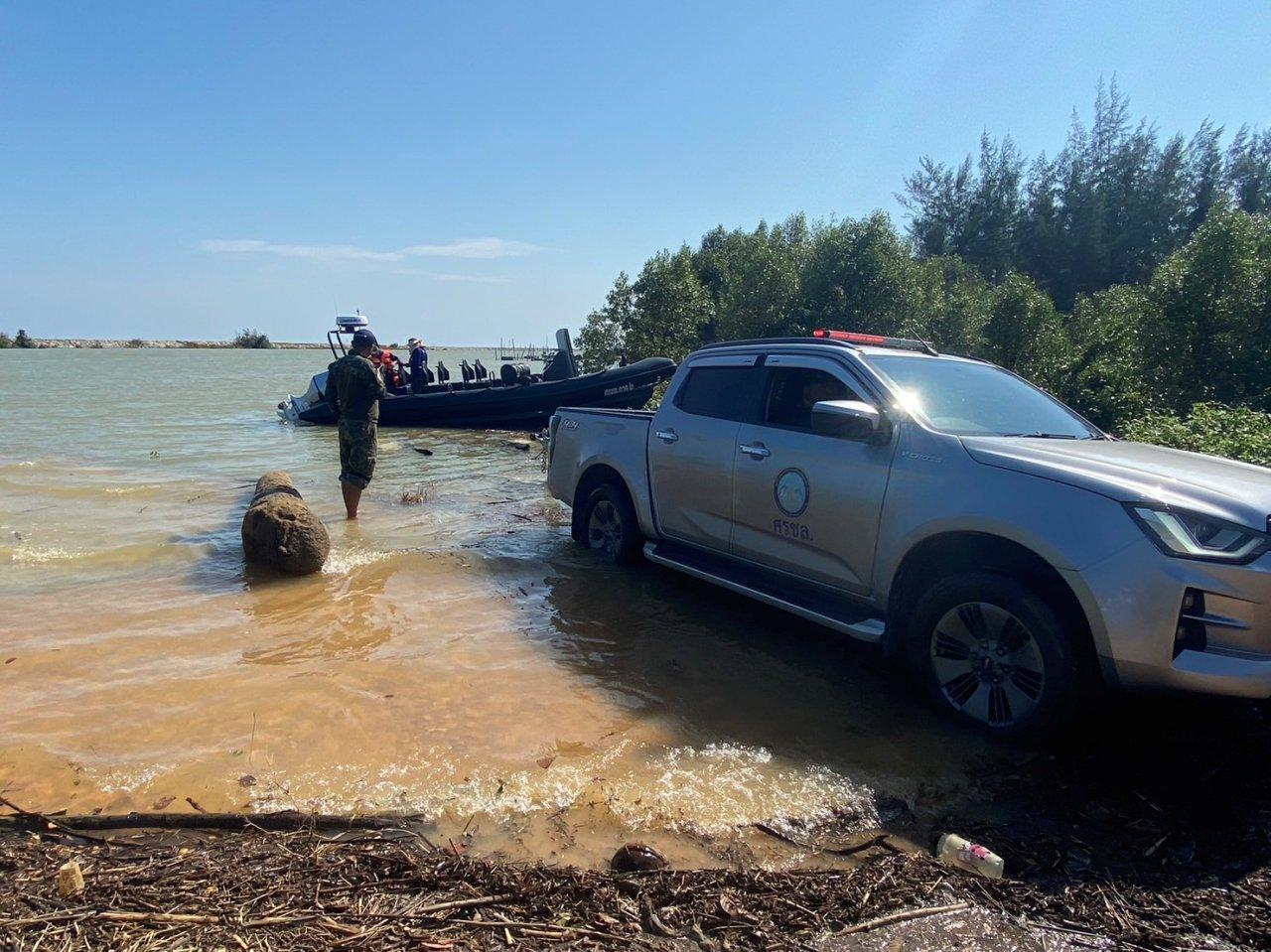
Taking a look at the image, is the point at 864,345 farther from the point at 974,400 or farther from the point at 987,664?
the point at 987,664

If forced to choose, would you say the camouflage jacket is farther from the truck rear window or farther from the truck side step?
the truck side step

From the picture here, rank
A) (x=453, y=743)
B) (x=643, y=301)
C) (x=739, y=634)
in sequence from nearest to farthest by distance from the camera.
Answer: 1. (x=453, y=743)
2. (x=739, y=634)
3. (x=643, y=301)

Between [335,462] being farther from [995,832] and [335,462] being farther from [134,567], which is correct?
[995,832]

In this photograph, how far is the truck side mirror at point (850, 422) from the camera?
12.9 feet

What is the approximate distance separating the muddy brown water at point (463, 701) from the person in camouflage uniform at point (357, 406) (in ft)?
2.44

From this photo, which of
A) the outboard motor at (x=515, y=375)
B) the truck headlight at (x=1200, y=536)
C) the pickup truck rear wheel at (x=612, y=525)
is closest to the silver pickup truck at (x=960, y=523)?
the truck headlight at (x=1200, y=536)

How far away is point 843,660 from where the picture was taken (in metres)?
4.64

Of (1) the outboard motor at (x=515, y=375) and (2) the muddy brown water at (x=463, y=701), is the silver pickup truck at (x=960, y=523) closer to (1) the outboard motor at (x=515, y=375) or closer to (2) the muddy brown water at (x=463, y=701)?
(2) the muddy brown water at (x=463, y=701)

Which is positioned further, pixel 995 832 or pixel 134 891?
pixel 995 832

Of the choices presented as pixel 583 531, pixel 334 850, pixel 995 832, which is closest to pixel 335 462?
pixel 583 531

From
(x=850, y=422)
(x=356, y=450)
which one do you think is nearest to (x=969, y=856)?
(x=850, y=422)

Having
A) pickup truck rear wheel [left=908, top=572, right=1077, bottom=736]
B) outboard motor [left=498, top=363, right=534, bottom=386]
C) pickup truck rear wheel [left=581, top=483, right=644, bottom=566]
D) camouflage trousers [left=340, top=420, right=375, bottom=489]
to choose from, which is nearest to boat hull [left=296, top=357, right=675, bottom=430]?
outboard motor [left=498, top=363, right=534, bottom=386]

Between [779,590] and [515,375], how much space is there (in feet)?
52.9

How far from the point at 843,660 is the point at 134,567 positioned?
6.06 m
